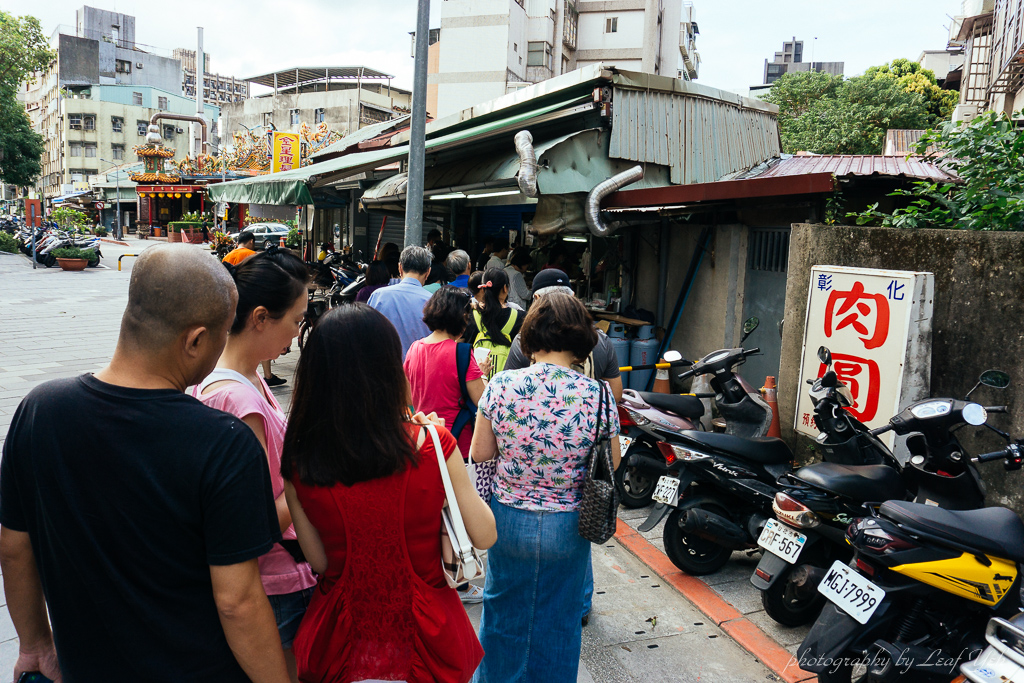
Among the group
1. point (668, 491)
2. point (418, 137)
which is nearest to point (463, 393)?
point (668, 491)

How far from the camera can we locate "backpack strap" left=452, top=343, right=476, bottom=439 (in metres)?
3.54

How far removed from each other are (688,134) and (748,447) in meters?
5.87

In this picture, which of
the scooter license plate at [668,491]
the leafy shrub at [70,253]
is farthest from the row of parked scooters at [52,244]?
the scooter license plate at [668,491]

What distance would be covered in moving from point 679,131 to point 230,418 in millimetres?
8212

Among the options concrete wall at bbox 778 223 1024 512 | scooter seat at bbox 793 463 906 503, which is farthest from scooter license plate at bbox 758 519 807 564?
concrete wall at bbox 778 223 1024 512

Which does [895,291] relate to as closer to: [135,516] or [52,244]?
[135,516]

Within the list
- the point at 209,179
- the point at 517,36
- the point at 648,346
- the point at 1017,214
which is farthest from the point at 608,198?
the point at 209,179

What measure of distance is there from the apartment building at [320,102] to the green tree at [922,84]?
95.9 feet

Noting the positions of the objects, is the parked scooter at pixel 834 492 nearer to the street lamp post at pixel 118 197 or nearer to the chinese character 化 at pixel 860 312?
the chinese character 化 at pixel 860 312

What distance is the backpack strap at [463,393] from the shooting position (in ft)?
11.6

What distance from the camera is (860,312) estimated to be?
13.7ft

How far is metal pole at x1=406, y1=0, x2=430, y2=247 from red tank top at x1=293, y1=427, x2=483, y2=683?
5906 mm

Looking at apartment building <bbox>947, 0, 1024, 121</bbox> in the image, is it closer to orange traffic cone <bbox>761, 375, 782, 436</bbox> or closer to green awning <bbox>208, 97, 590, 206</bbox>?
green awning <bbox>208, 97, 590, 206</bbox>

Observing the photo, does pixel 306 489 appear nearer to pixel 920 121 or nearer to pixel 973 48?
pixel 973 48
